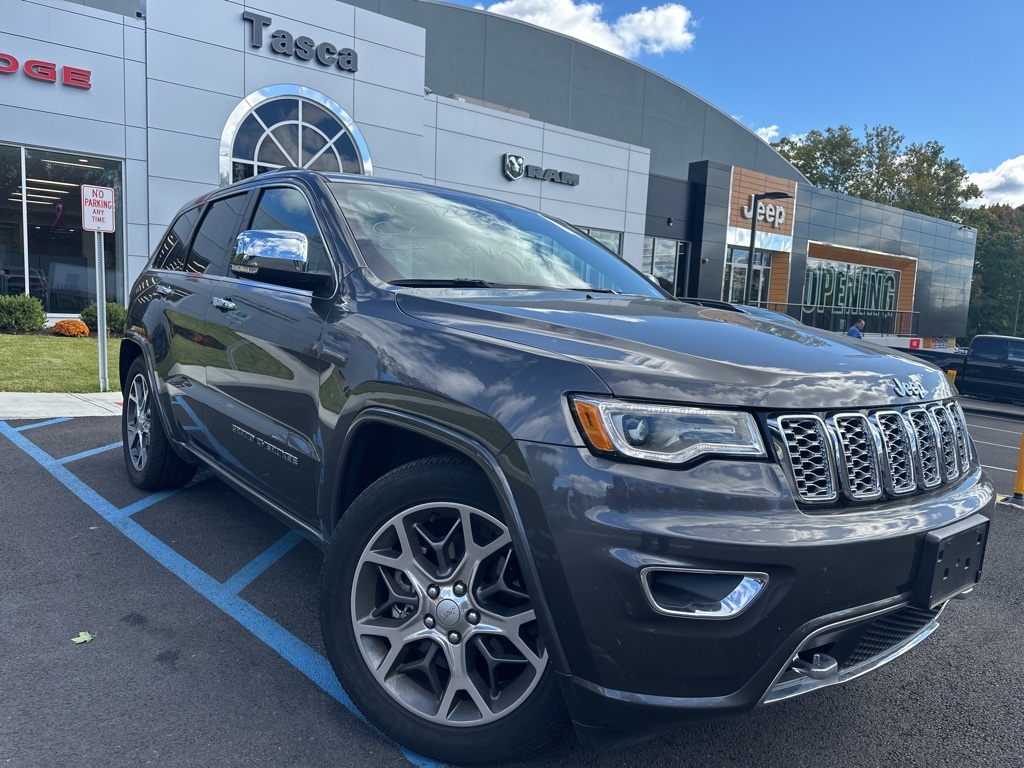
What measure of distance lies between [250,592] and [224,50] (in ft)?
54.5

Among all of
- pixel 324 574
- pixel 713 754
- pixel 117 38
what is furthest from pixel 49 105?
pixel 713 754

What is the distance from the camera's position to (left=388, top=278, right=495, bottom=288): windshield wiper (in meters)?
2.82

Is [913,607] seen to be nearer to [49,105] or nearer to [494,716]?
[494,716]

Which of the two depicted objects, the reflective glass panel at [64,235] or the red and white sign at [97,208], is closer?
the red and white sign at [97,208]

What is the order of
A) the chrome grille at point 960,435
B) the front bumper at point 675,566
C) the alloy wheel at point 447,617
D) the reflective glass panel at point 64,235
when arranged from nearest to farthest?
the front bumper at point 675,566, the alloy wheel at point 447,617, the chrome grille at point 960,435, the reflective glass panel at point 64,235

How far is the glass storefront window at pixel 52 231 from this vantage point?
1530cm

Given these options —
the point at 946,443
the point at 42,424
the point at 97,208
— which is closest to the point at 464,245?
the point at 946,443

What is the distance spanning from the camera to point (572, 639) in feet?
6.20

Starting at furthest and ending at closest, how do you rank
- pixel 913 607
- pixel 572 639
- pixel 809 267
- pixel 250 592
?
pixel 809 267 < pixel 250 592 < pixel 913 607 < pixel 572 639

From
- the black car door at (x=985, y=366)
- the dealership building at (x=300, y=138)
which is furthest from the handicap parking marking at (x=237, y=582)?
the black car door at (x=985, y=366)

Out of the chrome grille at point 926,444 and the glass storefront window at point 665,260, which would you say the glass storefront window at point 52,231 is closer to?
the chrome grille at point 926,444

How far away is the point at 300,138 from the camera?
18016 millimetres

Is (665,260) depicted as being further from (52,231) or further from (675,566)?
(675,566)

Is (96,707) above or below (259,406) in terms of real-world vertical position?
below
